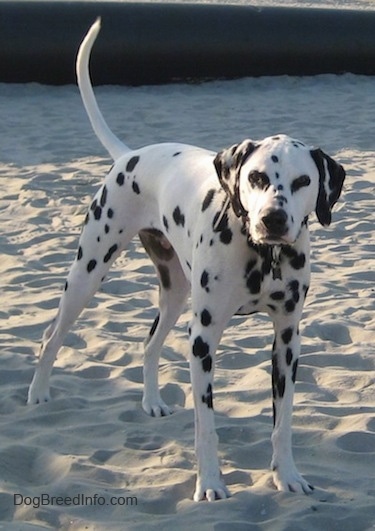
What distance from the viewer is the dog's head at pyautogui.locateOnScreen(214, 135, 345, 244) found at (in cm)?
381

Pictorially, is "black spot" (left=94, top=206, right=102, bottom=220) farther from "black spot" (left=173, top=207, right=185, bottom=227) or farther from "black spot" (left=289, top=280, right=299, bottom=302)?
"black spot" (left=289, top=280, right=299, bottom=302)

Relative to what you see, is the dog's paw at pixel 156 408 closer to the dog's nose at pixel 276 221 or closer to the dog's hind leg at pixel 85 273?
the dog's hind leg at pixel 85 273

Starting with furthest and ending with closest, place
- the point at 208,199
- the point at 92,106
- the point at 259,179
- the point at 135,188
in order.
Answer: the point at 92,106
the point at 135,188
the point at 208,199
the point at 259,179

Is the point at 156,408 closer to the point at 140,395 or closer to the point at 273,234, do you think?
the point at 140,395

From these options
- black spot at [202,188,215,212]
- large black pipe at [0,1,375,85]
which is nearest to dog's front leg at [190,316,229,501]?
black spot at [202,188,215,212]

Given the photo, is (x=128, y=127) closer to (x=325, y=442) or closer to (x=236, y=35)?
(x=236, y=35)

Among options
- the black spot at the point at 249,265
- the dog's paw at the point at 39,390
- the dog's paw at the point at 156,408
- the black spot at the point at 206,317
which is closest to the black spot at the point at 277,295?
the black spot at the point at 249,265

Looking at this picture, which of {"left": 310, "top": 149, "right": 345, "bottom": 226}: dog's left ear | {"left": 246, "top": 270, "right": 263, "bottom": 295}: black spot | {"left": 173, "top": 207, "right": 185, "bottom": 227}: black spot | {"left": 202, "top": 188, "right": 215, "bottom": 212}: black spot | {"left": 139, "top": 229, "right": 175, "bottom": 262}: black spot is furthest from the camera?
{"left": 139, "top": 229, "right": 175, "bottom": 262}: black spot

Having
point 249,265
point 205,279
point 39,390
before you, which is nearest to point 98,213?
point 39,390

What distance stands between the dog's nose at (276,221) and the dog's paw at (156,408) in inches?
63.6

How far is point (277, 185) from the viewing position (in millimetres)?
3875

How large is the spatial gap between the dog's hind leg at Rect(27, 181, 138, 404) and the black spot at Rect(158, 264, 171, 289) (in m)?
0.25

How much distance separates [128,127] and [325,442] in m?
7.68

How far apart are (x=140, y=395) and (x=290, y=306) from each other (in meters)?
1.34
